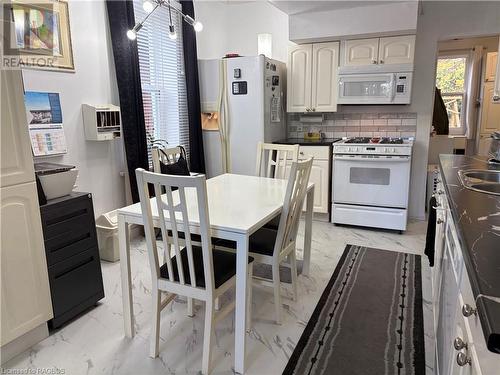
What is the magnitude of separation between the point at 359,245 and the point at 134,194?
2240 mm

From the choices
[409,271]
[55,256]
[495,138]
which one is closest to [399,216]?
[409,271]

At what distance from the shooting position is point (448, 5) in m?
3.81

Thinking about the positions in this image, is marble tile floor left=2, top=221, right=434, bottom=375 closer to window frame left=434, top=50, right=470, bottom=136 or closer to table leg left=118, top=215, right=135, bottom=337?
table leg left=118, top=215, right=135, bottom=337

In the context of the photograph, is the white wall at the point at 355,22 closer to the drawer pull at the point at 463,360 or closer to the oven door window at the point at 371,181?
the oven door window at the point at 371,181

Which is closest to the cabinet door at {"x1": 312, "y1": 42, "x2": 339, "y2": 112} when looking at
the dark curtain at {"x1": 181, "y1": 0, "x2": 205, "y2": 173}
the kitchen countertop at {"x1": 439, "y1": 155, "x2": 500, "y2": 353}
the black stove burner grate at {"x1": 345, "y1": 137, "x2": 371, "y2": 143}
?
the black stove burner grate at {"x1": 345, "y1": 137, "x2": 371, "y2": 143}

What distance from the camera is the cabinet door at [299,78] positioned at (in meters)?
4.24

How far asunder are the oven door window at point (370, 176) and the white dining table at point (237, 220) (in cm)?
139

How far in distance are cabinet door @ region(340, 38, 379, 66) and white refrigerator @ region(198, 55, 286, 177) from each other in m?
0.80

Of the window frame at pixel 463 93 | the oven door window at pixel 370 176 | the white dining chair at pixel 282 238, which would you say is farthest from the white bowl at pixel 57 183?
the window frame at pixel 463 93

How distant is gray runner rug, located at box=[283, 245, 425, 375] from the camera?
1886 mm

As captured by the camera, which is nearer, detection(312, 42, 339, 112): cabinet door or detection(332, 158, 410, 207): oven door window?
detection(332, 158, 410, 207): oven door window

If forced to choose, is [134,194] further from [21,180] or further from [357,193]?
[357,193]

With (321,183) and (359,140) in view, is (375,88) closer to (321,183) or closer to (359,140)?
(359,140)

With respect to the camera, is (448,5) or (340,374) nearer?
(340,374)
